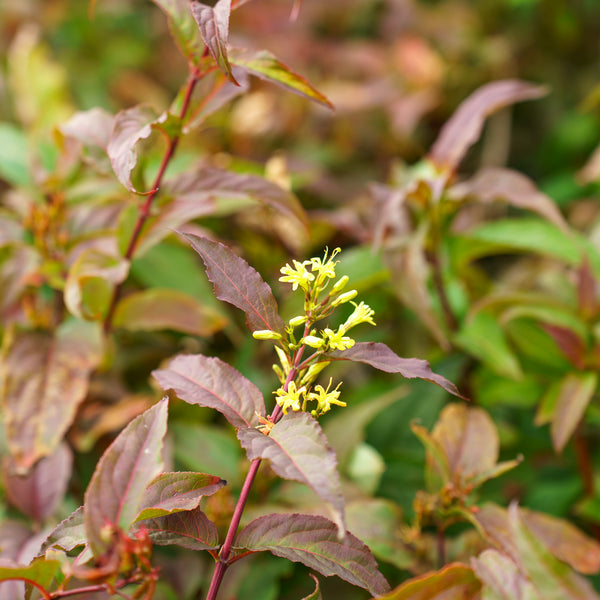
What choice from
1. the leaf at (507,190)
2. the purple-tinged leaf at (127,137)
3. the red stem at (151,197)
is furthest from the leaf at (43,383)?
the leaf at (507,190)

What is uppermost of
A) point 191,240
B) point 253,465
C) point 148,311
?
point 191,240

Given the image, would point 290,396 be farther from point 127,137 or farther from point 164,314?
point 164,314

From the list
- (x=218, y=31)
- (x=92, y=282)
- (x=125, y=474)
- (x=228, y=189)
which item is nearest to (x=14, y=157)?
(x=92, y=282)

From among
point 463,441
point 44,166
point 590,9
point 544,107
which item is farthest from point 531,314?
point 590,9

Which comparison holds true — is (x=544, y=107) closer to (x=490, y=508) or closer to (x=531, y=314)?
(x=531, y=314)

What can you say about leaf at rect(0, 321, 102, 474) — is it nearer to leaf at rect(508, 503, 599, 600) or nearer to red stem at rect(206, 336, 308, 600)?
red stem at rect(206, 336, 308, 600)

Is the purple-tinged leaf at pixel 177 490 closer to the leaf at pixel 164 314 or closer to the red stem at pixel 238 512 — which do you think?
the red stem at pixel 238 512

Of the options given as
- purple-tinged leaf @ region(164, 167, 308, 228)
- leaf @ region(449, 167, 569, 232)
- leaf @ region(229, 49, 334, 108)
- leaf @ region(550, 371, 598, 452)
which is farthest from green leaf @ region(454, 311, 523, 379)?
leaf @ region(229, 49, 334, 108)
